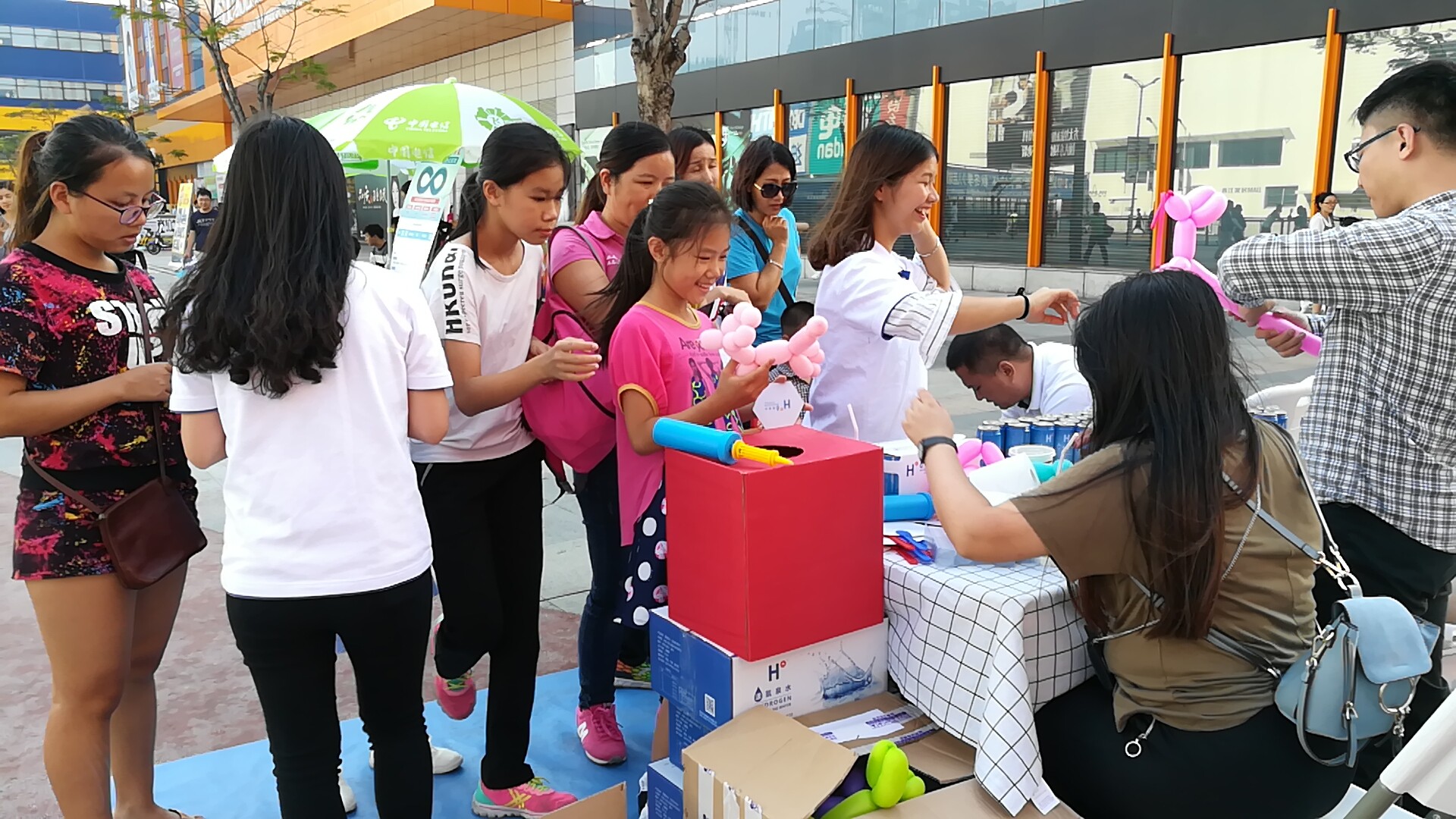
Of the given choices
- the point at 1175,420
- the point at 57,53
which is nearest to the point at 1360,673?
the point at 1175,420

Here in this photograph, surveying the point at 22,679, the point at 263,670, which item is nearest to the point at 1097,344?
the point at 263,670

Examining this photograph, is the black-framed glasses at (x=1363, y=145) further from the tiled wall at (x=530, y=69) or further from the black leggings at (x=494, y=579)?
the tiled wall at (x=530, y=69)

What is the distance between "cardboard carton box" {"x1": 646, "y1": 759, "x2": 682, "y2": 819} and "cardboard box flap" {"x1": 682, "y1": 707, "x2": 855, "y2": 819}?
201 mm

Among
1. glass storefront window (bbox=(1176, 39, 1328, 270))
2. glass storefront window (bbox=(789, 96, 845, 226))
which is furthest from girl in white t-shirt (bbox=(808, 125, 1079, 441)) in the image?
glass storefront window (bbox=(789, 96, 845, 226))

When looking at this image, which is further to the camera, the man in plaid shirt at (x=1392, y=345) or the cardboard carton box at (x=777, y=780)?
the man in plaid shirt at (x=1392, y=345)

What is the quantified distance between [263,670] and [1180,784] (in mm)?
1628

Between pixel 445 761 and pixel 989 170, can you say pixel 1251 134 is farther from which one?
pixel 445 761

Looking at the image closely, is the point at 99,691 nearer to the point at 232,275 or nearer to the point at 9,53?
the point at 232,275

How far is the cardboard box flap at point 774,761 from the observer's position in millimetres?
1625

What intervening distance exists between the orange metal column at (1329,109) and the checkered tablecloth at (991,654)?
1010 centimetres

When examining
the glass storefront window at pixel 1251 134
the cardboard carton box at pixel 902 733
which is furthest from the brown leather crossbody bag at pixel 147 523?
the glass storefront window at pixel 1251 134

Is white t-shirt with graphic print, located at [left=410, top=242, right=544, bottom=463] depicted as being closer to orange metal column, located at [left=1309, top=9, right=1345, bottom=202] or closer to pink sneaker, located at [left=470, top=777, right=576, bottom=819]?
pink sneaker, located at [left=470, top=777, right=576, bottom=819]

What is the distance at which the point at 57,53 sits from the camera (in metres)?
47.0

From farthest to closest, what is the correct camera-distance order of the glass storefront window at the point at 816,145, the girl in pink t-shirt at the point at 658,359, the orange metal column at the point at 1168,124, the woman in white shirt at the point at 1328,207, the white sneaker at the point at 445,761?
1. the glass storefront window at the point at 816,145
2. the orange metal column at the point at 1168,124
3. the woman in white shirt at the point at 1328,207
4. the white sneaker at the point at 445,761
5. the girl in pink t-shirt at the point at 658,359
